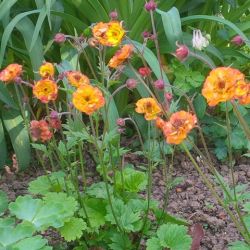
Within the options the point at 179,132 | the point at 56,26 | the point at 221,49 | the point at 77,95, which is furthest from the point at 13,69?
the point at 221,49

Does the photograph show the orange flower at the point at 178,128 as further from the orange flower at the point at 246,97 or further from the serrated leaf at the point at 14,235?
the serrated leaf at the point at 14,235

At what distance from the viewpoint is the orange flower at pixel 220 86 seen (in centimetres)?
141

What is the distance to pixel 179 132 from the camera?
4.71 feet

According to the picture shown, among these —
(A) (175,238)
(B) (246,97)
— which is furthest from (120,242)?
(B) (246,97)

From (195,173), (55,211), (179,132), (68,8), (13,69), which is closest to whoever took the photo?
(179,132)

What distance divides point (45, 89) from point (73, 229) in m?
0.42

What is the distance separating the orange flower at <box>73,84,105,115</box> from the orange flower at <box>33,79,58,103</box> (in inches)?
6.7

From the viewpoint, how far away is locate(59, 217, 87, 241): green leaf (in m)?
1.81

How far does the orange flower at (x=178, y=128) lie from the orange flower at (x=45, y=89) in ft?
1.34

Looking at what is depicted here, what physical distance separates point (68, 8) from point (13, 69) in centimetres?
119

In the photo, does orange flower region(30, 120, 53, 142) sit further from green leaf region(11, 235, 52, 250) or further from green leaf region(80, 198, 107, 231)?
green leaf region(11, 235, 52, 250)

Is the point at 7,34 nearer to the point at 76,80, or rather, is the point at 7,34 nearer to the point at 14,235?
the point at 76,80

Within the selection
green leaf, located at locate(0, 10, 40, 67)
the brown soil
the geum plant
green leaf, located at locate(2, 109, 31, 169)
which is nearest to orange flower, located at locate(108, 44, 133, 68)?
the geum plant

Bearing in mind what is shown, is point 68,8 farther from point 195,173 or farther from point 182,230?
point 182,230
